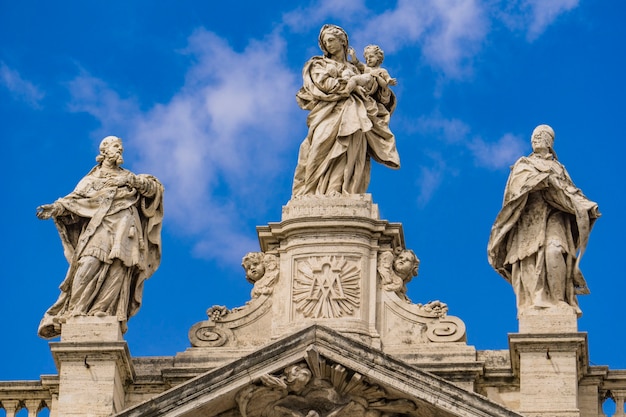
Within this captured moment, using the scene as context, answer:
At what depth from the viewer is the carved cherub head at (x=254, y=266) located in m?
41.3

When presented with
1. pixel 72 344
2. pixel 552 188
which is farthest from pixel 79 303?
pixel 552 188

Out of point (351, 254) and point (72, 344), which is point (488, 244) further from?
point (72, 344)

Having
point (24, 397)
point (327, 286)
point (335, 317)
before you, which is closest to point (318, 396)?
point (335, 317)

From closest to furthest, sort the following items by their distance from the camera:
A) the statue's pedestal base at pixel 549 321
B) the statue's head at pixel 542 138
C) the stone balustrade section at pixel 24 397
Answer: the statue's pedestal base at pixel 549 321 < the stone balustrade section at pixel 24 397 < the statue's head at pixel 542 138

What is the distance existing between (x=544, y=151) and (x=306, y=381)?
4.97 meters

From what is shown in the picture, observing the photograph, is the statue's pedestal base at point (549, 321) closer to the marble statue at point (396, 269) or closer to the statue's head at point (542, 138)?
the marble statue at point (396, 269)

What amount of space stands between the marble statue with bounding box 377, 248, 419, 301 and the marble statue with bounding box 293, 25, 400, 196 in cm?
111

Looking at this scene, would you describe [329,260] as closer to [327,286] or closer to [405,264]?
[327,286]

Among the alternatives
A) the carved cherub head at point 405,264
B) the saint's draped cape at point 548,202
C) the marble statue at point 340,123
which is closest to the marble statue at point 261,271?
the marble statue at point 340,123

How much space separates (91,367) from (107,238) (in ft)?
6.33

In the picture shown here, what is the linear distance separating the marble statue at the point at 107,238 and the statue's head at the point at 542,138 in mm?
5130

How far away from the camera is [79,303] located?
133 feet

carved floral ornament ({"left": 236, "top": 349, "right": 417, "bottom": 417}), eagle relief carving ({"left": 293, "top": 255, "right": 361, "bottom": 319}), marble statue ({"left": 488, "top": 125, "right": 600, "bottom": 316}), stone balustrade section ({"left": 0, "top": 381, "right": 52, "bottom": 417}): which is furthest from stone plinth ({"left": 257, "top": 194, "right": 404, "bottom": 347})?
stone balustrade section ({"left": 0, "top": 381, "right": 52, "bottom": 417})

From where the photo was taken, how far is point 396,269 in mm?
41031
